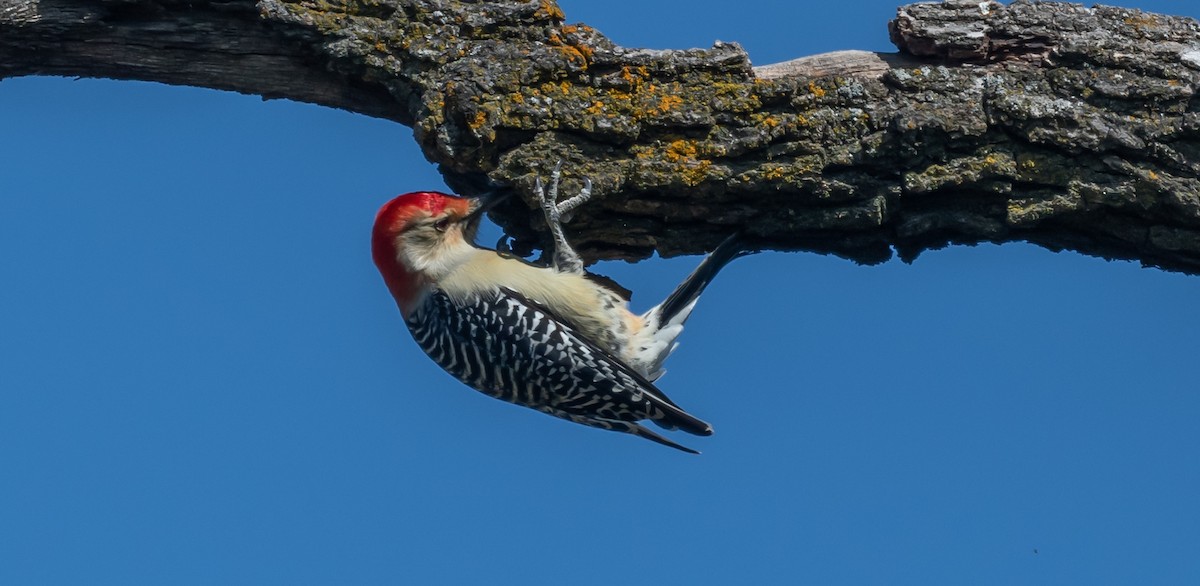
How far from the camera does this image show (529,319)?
5.02m

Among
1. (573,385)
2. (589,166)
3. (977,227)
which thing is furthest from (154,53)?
(977,227)

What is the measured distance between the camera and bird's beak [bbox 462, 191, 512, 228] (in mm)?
4875

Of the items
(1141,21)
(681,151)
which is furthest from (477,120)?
(1141,21)

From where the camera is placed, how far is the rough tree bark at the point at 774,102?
4.29 m

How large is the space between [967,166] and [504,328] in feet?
7.01

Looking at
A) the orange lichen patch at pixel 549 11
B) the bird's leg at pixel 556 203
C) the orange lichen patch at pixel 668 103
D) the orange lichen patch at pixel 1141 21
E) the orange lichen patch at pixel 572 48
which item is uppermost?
the orange lichen patch at pixel 1141 21

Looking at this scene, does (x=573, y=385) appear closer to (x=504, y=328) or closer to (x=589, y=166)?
(x=504, y=328)

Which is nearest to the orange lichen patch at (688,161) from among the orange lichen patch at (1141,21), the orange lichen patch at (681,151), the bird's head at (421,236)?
the orange lichen patch at (681,151)

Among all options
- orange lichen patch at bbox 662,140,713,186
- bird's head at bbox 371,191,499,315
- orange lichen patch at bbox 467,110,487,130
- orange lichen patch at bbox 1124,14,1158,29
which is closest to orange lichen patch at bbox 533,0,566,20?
orange lichen patch at bbox 467,110,487,130

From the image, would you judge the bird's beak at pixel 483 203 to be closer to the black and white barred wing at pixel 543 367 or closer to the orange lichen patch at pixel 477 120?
the black and white barred wing at pixel 543 367

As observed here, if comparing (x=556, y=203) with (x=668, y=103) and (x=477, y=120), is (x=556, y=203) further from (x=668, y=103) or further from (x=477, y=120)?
(x=668, y=103)

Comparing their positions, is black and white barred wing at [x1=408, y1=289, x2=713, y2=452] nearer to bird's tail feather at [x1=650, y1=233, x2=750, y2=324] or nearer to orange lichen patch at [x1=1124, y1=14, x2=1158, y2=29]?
bird's tail feather at [x1=650, y1=233, x2=750, y2=324]

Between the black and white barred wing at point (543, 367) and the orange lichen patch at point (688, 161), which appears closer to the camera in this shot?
the orange lichen patch at point (688, 161)

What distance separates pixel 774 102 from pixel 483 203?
1393 millimetres
